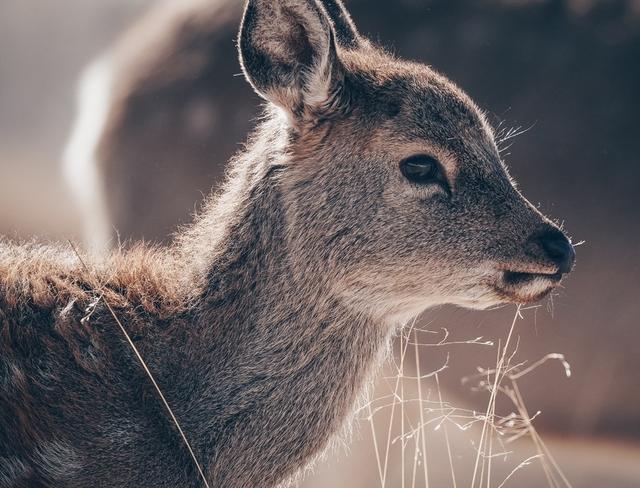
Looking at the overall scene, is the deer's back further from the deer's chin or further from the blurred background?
the blurred background

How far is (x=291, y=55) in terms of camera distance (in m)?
4.65

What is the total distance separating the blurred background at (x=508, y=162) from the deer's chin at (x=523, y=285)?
5.26 ft

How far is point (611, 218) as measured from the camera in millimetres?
6680

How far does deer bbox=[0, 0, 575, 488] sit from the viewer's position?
14.4ft

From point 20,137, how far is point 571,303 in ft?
27.3

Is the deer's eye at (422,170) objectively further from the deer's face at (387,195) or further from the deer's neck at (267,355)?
the deer's neck at (267,355)

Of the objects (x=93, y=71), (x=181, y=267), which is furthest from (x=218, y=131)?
(x=181, y=267)

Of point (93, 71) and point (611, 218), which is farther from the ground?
point (93, 71)

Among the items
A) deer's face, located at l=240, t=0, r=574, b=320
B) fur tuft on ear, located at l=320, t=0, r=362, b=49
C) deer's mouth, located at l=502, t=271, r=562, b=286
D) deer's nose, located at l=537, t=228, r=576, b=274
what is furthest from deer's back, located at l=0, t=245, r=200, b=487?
fur tuft on ear, located at l=320, t=0, r=362, b=49

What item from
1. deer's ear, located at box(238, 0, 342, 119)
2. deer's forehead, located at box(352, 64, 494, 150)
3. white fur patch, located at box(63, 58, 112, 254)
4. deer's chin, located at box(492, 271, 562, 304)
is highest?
white fur patch, located at box(63, 58, 112, 254)

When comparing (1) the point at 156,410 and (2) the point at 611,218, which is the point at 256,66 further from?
(2) the point at 611,218

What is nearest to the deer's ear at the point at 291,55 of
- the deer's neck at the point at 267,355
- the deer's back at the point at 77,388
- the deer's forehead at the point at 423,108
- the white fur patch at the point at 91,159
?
the deer's forehead at the point at 423,108

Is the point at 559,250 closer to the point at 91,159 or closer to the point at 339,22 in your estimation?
the point at 339,22

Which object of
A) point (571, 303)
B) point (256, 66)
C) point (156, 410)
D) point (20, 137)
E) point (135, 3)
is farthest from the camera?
point (135, 3)
